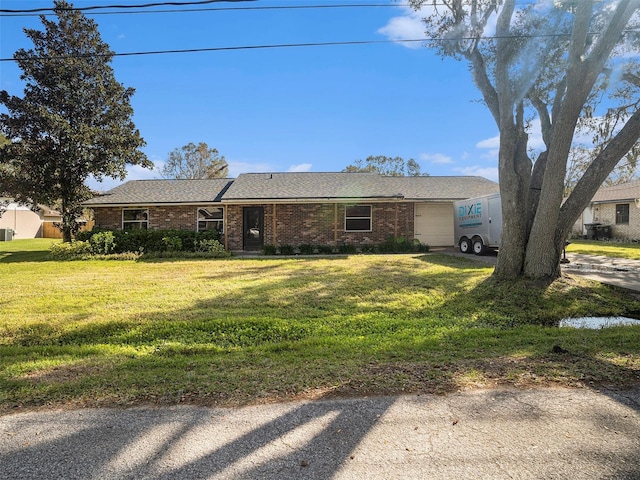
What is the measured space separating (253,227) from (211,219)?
79.9 inches

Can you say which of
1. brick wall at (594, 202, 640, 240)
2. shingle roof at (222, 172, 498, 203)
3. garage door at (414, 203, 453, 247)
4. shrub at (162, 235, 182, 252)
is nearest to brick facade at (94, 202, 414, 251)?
shingle roof at (222, 172, 498, 203)

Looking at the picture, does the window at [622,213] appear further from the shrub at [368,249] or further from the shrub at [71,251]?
the shrub at [71,251]

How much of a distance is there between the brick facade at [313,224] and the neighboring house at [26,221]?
21519 millimetres

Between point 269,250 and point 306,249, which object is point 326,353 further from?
point 306,249

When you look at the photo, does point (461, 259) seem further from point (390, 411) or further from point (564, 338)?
point (390, 411)

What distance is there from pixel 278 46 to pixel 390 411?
7.94 meters

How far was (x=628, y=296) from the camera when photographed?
314 inches

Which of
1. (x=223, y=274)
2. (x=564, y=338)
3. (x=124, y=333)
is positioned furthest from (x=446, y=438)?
(x=223, y=274)

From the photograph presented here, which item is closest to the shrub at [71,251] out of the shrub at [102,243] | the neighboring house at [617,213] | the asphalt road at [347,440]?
the shrub at [102,243]

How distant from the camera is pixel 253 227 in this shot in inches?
715

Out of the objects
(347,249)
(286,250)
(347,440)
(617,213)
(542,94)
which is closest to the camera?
(347,440)

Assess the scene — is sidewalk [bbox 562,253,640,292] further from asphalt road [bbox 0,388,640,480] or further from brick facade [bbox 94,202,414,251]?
asphalt road [bbox 0,388,640,480]

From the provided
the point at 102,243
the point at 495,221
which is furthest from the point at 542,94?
the point at 102,243

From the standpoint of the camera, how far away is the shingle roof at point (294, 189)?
17.5 m
